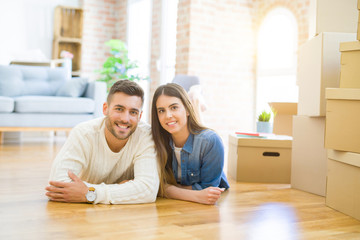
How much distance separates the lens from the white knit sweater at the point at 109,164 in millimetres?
2016

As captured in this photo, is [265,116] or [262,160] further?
[265,116]

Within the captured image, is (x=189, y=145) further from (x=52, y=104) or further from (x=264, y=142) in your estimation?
(x=52, y=104)

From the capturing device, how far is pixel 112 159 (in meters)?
2.15

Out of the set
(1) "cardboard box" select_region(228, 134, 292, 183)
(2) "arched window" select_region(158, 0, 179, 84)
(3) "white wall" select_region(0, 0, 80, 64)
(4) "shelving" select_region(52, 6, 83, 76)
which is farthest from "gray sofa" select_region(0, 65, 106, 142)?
(1) "cardboard box" select_region(228, 134, 292, 183)

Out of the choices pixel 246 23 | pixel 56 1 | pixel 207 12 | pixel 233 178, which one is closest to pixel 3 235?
pixel 233 178

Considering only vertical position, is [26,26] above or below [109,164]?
above

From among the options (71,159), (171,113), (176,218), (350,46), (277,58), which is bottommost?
(176,218)

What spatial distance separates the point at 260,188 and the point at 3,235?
1.71 m

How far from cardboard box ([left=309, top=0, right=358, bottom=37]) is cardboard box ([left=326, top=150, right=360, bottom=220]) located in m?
0.82

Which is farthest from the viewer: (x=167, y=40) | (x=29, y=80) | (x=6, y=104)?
(x=167, y=40)

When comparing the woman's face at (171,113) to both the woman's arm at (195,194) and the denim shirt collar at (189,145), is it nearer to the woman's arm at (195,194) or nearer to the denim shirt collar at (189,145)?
the denim shirt collar at (189,145)

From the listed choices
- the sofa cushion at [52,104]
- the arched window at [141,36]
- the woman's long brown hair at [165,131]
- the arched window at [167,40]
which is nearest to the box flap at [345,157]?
the woman's long brown hair at [165,131]

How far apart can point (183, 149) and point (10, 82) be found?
3.39 meters

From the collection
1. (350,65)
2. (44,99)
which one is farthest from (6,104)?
(350,65)
